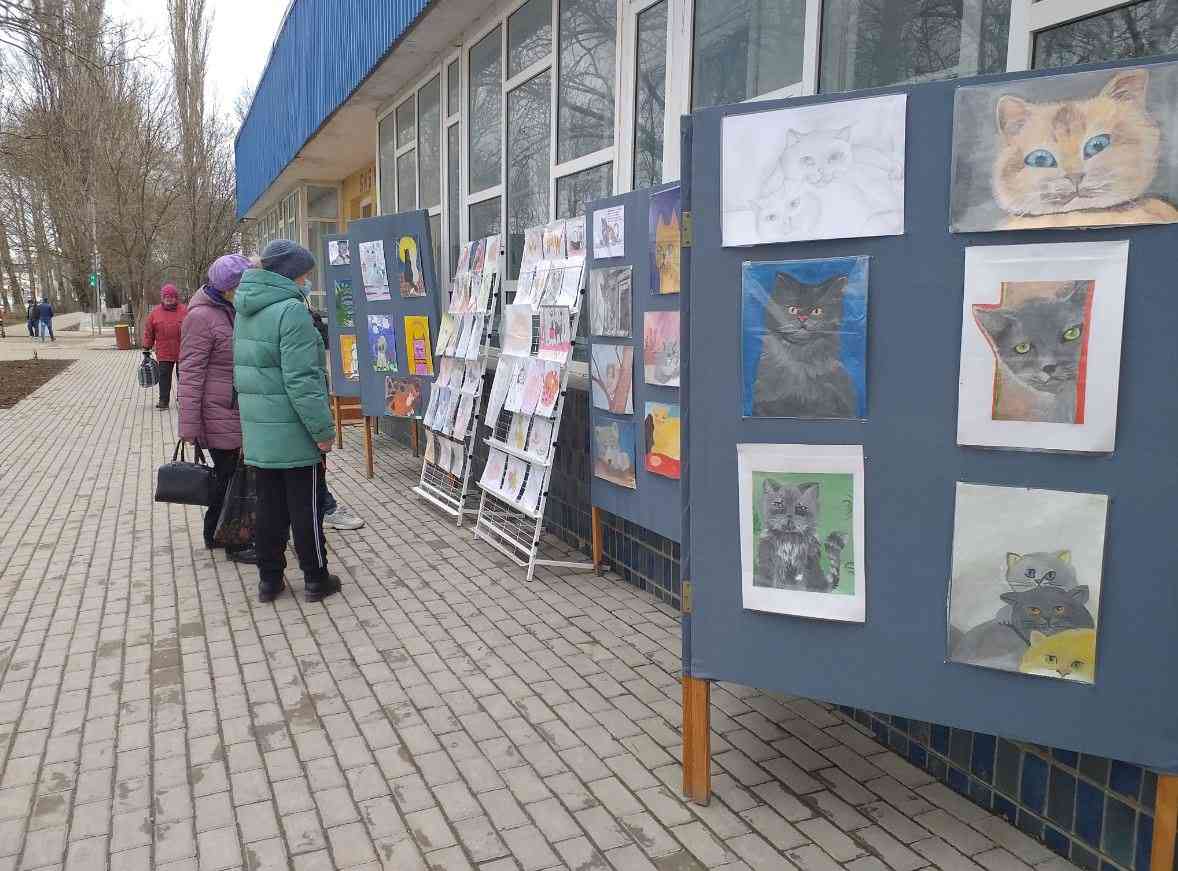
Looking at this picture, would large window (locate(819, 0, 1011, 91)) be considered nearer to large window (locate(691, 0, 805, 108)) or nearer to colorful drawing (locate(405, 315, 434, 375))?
large window (locate(691, 0, 805, 108))

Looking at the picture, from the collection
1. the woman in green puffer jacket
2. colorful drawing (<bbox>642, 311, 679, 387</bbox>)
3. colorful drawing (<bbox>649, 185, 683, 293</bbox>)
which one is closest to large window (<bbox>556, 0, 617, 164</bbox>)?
colorful drawing (<bbox>649, 185, 683, 293</bbox>)

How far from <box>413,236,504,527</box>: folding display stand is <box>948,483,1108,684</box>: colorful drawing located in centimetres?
410

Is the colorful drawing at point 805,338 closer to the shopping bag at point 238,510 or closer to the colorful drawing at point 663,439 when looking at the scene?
the colorful drawing at point 663,439

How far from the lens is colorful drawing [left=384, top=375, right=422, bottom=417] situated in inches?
285

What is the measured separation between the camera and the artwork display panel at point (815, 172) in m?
2.24

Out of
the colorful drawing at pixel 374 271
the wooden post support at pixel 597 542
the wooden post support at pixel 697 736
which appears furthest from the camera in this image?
the colorful drawing at pixel 374 271

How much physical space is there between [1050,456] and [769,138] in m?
1.06

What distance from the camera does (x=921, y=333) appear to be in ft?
7.46

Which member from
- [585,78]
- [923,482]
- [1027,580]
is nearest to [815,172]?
[923,482]

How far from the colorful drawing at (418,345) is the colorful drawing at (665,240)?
3258 mm

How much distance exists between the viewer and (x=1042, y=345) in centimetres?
210

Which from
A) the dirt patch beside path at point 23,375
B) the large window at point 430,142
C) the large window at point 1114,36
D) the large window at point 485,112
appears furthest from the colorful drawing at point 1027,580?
the dirt patch beside path at point 23,375

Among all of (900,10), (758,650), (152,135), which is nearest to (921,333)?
(758,650)

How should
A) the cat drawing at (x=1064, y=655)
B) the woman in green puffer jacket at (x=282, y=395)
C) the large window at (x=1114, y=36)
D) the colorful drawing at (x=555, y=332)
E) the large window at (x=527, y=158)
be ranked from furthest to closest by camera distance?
1. the large window at (x=527, y=158)
2. the colorful drawing at (x=555, y=332)
3. the woman in green puffer jacket at (x=282, y=395)
4. the large window at (x=1114, y=36)
5. the cat drawing at (x=1064, y=655)
